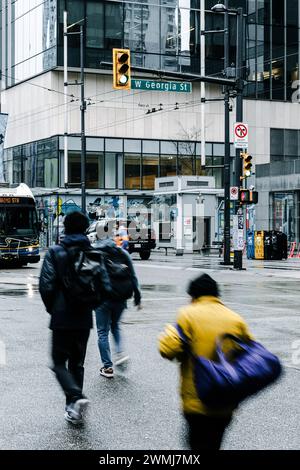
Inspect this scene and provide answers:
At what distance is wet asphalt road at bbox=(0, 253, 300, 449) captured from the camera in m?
6.12

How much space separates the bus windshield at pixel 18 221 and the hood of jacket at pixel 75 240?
2451 centimetres

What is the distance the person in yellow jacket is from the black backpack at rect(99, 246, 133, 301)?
3966mm

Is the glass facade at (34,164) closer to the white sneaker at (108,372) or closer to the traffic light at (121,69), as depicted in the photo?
the traffic light at (121,69)

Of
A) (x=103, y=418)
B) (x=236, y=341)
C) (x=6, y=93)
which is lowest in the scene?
(x=103, y=418)

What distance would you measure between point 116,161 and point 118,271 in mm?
48999

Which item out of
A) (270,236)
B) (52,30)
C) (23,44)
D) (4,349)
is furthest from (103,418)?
(23,44)

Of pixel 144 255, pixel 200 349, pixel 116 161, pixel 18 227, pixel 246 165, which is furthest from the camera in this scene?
pixel 116 161

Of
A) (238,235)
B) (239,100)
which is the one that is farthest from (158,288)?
(239,100)

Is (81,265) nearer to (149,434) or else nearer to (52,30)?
(149,434)

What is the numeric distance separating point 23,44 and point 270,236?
29.8 meters

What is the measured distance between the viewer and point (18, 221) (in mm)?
31344

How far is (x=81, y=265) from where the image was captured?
6539 millimetres

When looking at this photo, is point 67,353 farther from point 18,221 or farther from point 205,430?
point 18,221
